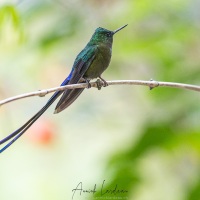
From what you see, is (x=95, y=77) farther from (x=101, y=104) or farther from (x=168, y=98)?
(x=101, y=104)

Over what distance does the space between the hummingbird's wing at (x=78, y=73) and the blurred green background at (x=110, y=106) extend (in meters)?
0.23

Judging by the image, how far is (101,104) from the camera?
215 cm

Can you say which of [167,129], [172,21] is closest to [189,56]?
[172,21]

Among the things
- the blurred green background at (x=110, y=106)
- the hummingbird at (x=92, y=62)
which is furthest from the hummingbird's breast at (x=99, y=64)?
the blurred green background at (x=110, y=106)

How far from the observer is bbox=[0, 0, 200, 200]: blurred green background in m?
1.34

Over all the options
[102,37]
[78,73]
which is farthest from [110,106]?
[78,73]

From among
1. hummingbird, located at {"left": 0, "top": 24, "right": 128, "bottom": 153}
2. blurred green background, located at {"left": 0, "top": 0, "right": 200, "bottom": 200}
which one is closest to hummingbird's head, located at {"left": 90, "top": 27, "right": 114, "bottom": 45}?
hummingbird, located at {"left": 0, "top": 24, "right": 128, "bottom": 153}

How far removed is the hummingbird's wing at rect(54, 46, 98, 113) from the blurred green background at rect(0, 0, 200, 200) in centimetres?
23

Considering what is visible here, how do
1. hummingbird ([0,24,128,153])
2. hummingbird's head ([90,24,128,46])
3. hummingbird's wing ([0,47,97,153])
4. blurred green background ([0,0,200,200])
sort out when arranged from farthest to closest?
blurred green background ([0,0,200,200]) → hummingbird's head ([90,24,128,46]) → hummingbird ([0,24,128,153]) → hummingbird's wing ([0,47,97,153])

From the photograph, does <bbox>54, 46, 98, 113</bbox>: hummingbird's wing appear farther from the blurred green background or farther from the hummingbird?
the blurred green background

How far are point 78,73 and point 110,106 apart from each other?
1.16 metres

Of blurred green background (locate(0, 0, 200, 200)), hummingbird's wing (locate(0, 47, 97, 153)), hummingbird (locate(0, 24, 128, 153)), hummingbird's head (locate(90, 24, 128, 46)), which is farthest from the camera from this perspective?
blurred green background (locate(0, 0, 200, 200))

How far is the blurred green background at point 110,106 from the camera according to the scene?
134 cm

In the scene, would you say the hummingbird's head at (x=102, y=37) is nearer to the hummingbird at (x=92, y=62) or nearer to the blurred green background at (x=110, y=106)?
the hummingbird at (x=92, y=62)
